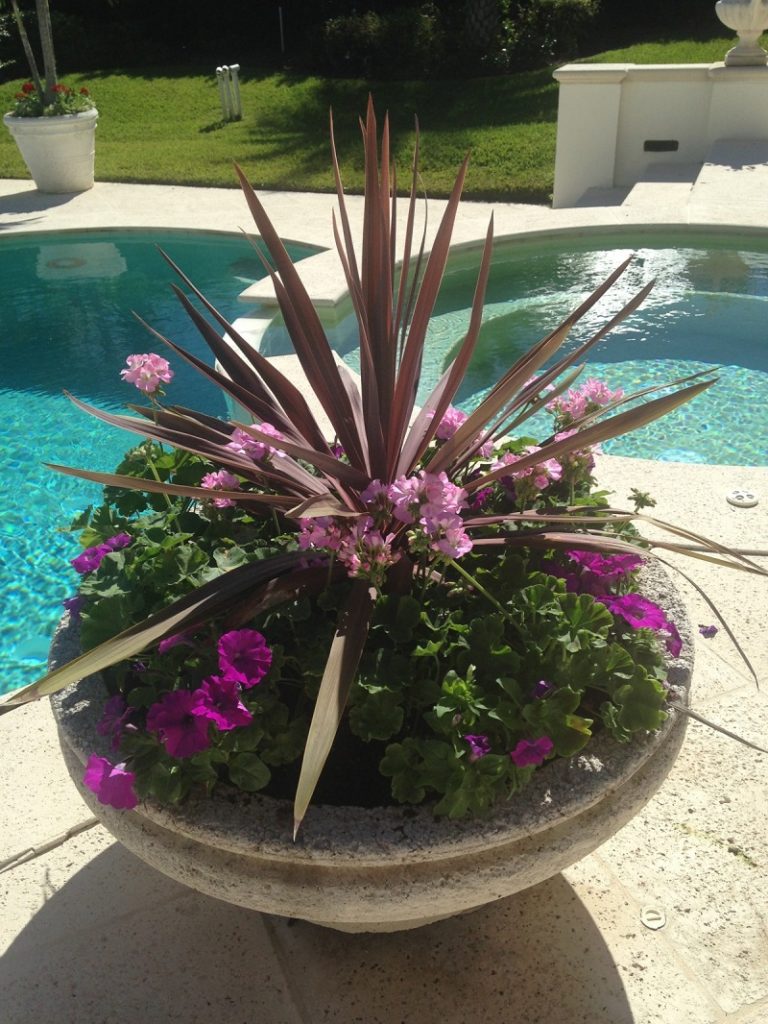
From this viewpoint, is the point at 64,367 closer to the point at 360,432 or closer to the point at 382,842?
the point at 360,432

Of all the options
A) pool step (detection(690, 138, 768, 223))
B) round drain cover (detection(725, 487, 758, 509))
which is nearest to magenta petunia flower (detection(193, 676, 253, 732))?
round drain cover (detection(725, 487, 758, 509))

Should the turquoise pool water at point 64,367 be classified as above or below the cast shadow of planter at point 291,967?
below

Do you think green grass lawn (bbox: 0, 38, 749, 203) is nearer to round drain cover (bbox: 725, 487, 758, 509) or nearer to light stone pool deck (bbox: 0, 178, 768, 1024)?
round drain cover (bbox: 725, 487, 758, 509)

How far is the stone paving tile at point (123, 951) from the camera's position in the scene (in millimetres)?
1808

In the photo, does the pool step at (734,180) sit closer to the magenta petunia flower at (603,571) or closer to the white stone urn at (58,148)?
the magenta petunia flower at (603,571)

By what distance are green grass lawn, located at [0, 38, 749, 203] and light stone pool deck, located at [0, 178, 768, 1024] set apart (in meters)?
8.03

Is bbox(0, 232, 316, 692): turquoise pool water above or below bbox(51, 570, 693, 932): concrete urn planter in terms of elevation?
below

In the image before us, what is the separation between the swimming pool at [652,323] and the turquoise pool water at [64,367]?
1.56 metres

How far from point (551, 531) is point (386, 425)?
36cm

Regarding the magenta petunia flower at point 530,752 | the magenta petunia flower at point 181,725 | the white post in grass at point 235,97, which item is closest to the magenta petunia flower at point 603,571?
the magenta petunia flower at point 530,752

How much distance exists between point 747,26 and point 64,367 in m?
7.14

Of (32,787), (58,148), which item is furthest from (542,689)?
(58,148)

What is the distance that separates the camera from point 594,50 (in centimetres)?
1488

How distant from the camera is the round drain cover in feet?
10.5
